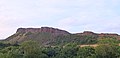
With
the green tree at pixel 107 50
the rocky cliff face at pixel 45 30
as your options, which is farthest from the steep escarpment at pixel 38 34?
the green tree at pixel 107 50

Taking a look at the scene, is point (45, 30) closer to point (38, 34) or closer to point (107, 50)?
point (38, 34)

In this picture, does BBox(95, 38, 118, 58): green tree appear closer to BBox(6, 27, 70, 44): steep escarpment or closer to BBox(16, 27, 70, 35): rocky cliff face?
BBox(6, 27, 70, 44): steep escarpment

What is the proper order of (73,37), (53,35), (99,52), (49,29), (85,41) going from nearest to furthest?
(99,52)
(85,41)
(73,37)
(53,35)
(49,29)

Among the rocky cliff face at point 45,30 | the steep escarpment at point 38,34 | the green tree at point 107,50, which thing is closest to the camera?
the green tree at point 107,50

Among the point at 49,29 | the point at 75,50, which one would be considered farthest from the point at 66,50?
the point at 49,29

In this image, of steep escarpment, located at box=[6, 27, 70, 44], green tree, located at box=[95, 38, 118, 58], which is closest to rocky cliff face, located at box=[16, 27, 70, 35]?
steep escarpment, located at box=[6, 27, 70, 44]

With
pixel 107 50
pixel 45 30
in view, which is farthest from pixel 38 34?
pixel 107 50

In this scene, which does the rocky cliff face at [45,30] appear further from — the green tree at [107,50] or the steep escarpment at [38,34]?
the green tree at [107,50]

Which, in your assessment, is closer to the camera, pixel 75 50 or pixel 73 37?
pixel 75 50

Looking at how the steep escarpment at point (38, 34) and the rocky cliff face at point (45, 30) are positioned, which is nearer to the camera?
the steep escarpment at point (38, 34)

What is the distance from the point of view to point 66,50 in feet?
243

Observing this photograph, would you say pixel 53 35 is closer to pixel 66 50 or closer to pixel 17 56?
pixel 66 50

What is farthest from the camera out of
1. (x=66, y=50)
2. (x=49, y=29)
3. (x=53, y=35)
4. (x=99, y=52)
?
(x=49, y=29)

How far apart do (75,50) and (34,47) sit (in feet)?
60.7
